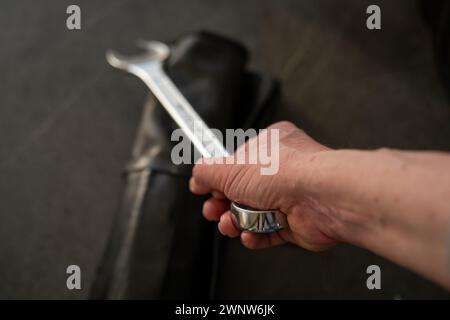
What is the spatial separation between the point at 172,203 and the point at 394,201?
17.1 inches

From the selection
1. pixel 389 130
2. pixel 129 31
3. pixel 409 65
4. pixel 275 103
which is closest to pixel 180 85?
pixel 275 103

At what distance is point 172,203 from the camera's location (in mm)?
737

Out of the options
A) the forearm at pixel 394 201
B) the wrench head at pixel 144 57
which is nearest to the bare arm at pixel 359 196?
the forearm at pixel 394 201

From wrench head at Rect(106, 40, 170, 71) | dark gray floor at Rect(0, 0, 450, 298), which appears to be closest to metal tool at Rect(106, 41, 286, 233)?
wrench head at Rect(106, 40, 170, 71)

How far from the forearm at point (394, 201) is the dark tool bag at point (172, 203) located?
1.07ft

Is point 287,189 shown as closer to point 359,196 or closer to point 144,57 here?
point 359,196

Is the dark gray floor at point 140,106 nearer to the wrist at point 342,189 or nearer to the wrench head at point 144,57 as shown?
the wrench head at point 144,57

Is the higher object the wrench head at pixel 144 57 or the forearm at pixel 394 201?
the wrench head at pixel 144 57

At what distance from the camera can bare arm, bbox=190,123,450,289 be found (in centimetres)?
36

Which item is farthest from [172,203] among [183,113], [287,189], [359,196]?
[359,196]

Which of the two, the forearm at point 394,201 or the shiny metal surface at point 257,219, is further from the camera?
the shiny metal surface at point 257,219

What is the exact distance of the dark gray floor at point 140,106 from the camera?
0.80 meters

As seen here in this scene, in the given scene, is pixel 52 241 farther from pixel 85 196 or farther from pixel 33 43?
pixel 33 43
